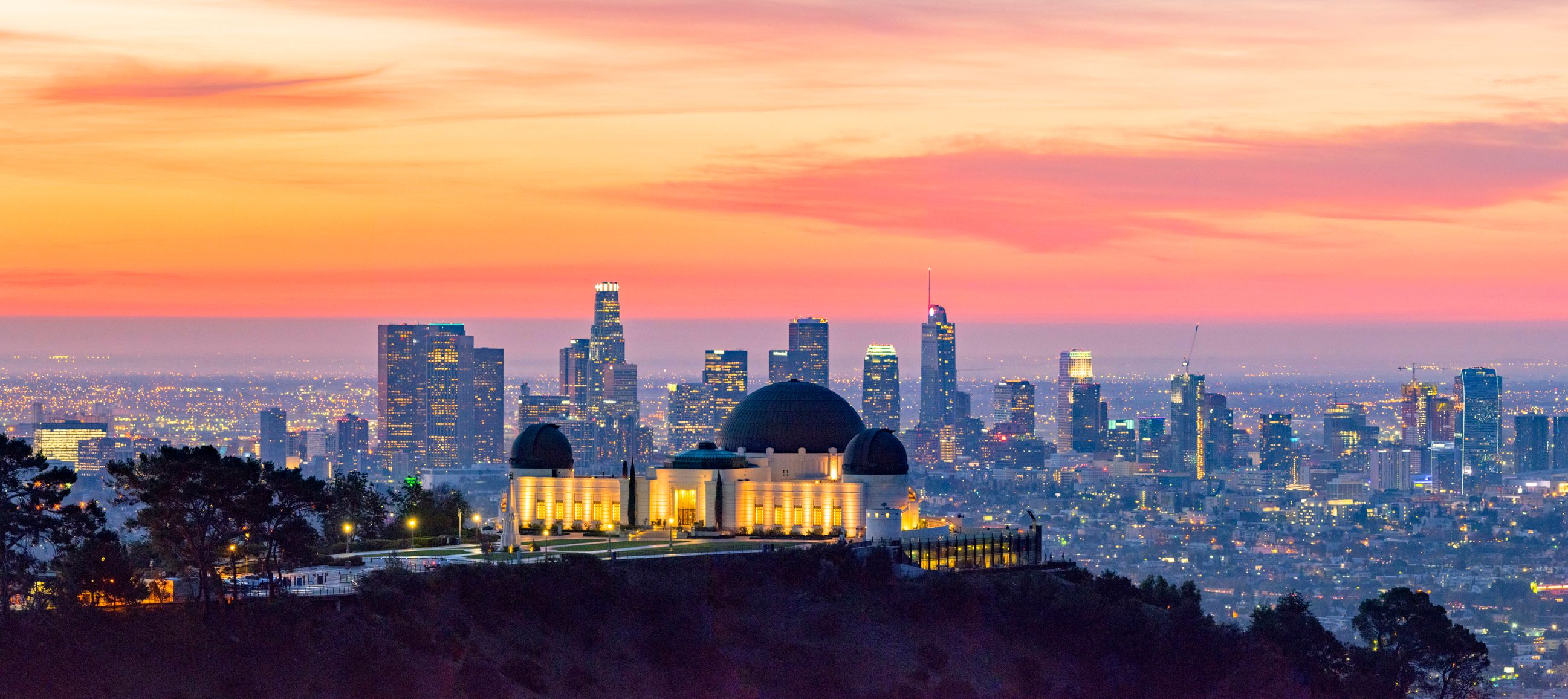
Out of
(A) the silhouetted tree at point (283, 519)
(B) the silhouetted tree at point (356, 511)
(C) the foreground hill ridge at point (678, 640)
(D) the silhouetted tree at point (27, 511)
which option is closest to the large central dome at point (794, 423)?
(C) the foreground hill ridge at point (678, 640)

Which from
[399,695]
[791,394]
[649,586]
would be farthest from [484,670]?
[791,394]

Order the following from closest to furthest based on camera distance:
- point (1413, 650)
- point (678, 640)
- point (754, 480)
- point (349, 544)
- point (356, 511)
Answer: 1. point (678, 640)
2. point (349, 544)
3. point (1413, 650)
4. point (754, 480)
5. point (356, 511)

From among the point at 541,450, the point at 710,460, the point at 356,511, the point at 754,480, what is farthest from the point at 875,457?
the point at 356,511

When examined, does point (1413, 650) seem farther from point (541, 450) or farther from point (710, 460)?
point (541, 450)

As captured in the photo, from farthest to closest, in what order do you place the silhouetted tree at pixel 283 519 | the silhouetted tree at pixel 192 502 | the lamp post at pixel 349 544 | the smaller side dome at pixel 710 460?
the smaller side dome at pixel 710 460 < the lamp post at pixel 349 544 < the silhouetted tree at pixel 283 519 < the silhouetted tree at pixel 192 502

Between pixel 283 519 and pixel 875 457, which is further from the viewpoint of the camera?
pixel 875 457

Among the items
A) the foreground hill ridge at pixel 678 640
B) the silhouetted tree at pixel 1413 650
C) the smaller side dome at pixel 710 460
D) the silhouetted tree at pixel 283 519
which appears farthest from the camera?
the smaller side dome at pixel 710 460

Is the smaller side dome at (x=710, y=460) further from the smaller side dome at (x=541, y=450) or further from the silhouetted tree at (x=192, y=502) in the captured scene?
the silhouetted tree at (x=192, y=502)
